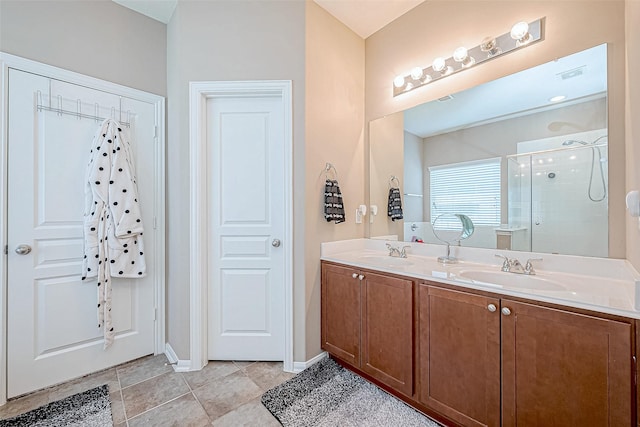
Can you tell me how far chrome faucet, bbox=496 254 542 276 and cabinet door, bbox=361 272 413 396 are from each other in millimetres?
589

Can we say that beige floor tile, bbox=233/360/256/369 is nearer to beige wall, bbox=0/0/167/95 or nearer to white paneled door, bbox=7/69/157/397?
white paneled door, bbox=7/69/157/397

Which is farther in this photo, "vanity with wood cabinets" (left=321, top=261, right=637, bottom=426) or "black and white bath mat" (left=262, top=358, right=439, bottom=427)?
"black and white bath mat" (left=262, top=358, right=439, bottom=427)

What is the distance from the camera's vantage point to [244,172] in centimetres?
207

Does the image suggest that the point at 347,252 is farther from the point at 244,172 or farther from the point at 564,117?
the point at 564,117

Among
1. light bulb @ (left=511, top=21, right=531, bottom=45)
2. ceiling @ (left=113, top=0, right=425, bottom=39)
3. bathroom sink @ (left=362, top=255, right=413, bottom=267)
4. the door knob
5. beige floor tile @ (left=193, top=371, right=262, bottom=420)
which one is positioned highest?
ceiling @ (left=113, top=0, right=425, bottom=39)

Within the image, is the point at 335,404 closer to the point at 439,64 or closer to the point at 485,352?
the point at 485,352

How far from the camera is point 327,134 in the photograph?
2.16 metres

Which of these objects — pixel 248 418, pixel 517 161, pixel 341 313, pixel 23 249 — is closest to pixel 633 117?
pixel 517 161

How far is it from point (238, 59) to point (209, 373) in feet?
7.59

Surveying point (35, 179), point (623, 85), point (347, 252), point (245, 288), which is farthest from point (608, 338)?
point (35, 179)

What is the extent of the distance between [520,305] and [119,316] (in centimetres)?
260

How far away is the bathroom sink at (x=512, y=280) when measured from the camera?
1322mm

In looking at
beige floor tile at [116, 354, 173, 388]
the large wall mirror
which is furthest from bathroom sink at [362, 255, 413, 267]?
beige floor tile at [116, 354, 173, 388]

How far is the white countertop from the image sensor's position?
3.35ft
